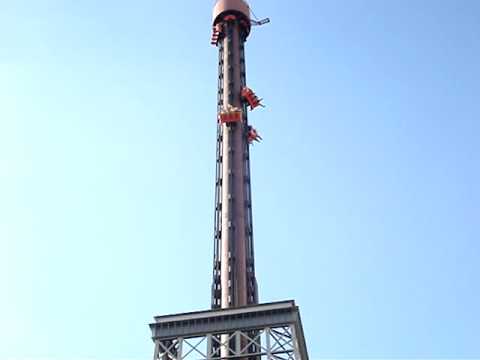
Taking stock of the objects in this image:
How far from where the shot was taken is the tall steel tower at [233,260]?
99688 mm

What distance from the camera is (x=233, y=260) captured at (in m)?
113

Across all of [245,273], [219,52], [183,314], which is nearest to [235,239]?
[245,273]

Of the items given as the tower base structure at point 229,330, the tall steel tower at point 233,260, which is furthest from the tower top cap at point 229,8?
the tower base structure at point 229,330

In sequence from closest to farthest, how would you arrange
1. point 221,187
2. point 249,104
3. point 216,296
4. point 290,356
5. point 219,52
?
point 290,356
point 216,296
point 221,187
point 249,104
point 219,52

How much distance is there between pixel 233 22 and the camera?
481 feet

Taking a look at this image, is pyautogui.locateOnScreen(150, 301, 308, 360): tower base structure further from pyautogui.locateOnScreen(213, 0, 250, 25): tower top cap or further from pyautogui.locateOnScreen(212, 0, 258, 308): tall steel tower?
pyautogui.locateOnScreen(213, 0, 250, 25): tower top cap

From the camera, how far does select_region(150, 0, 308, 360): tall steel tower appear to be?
99.7 meters

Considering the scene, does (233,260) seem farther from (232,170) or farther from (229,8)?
(229,8)

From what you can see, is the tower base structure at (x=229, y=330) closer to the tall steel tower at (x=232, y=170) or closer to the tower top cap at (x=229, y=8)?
the tall steel tower at (x=232, y=170)

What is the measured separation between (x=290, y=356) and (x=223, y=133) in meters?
46.3

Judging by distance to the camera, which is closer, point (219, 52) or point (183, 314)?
point (183, 314)

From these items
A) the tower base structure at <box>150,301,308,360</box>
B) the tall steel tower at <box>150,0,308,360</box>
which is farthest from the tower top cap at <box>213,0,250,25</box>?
the tower base structure at <box>150,301,308,360</box>

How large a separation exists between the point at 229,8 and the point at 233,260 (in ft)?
181

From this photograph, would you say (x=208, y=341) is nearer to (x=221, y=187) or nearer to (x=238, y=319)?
(x=238, y=319)
